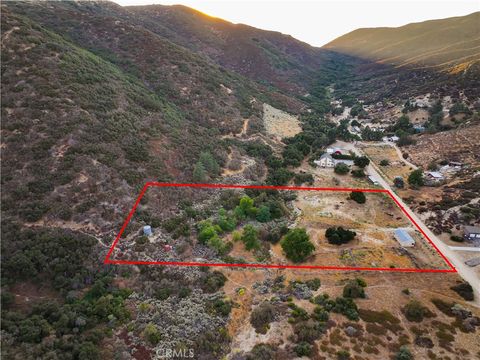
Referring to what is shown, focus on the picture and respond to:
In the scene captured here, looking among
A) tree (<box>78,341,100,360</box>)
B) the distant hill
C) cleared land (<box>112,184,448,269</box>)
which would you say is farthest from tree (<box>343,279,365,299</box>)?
the distant hill

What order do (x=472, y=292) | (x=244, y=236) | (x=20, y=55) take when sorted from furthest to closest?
1. (x=20, y=55)
2. (x=244, y=236)
3. (x=472, y=292)

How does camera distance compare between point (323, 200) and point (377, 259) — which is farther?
point (323, 200)

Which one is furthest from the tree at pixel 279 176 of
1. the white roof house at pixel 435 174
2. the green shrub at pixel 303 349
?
the green shrub at pixel 303 349

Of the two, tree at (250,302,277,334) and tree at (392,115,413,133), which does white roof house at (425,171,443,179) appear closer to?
tree at (392,115,413,133)

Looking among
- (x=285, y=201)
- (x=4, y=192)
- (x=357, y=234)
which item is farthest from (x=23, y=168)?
(x=357, y=234)

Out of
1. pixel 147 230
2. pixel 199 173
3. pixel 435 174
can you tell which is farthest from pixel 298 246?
pixel 435 174

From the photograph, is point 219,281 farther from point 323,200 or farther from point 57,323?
point 323,200

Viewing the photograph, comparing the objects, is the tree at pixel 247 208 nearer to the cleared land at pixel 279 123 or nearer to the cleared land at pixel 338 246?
the cleared land at pixel 338 246
